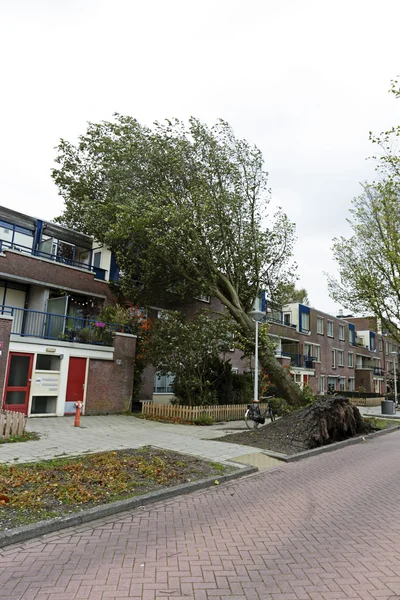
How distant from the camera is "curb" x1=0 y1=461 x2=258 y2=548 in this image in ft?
15.0

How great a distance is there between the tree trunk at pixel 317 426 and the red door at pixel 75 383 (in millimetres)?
7930

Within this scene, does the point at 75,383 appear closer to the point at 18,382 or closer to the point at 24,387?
the point at 24,387

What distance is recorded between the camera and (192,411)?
623 inches

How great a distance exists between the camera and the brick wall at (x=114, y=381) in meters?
16.8

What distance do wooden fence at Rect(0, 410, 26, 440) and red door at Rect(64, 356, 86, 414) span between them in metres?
5.48

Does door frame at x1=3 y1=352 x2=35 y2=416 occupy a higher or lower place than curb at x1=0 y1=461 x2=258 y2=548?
higher

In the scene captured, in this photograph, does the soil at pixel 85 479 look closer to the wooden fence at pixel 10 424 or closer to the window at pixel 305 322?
the wooden fence at pixel 10 424

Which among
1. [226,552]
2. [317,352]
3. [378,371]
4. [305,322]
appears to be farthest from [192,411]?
[378,371]

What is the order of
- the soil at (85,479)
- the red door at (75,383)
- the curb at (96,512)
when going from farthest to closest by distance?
the red door at (75,383), the soil at (85,479), the curb at (96,512)

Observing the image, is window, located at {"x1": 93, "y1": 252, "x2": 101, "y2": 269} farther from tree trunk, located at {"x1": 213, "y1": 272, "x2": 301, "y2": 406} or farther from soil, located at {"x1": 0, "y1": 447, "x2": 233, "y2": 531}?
soil, located at {"x1": 0, "y1": 447, "x2": 233, "y2": 531}

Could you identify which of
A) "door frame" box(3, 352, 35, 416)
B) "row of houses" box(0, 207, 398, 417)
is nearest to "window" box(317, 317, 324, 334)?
"row of houses" box(0, 207, 398, 417)

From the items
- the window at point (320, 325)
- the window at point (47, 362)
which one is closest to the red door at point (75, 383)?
the window at point (47, 362)

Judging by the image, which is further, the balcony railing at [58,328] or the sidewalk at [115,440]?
the balcony railing at [58,328]

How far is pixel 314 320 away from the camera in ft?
137
